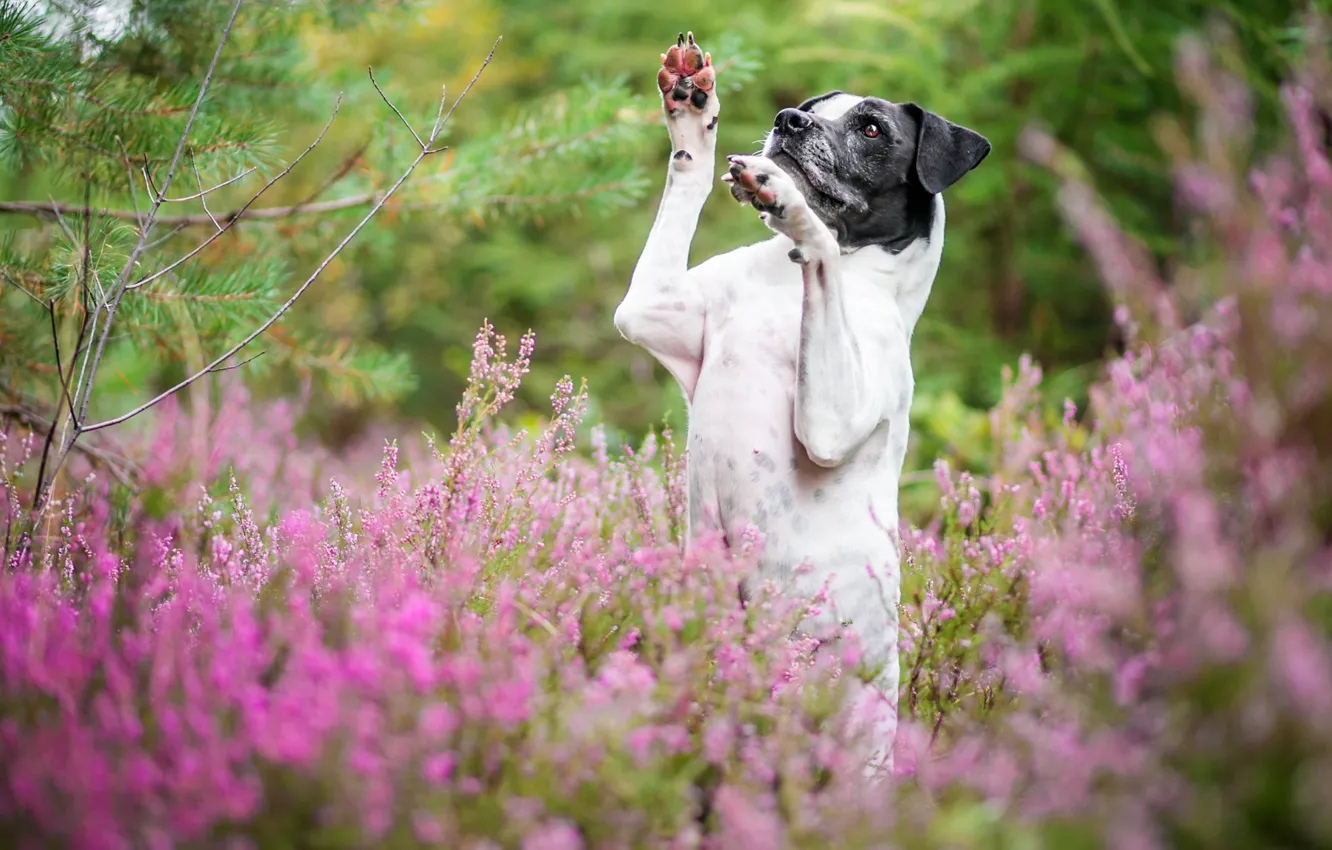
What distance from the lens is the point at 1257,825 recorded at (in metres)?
1.30

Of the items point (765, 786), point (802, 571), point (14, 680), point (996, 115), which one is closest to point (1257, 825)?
point (765, 786)

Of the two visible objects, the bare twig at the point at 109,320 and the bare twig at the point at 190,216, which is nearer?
the bare twig at the point at 109,320

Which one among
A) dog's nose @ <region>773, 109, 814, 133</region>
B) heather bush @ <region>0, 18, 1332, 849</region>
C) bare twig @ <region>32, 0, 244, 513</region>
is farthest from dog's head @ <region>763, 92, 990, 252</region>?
bare twig @ <region>32, 0, 244, 513</region>

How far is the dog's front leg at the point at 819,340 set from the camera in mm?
1995

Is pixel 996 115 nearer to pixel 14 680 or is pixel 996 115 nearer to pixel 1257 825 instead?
pixel 1257 825

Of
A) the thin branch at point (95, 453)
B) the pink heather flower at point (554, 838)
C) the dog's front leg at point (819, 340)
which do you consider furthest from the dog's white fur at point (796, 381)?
the thin branch at point (95, 453)

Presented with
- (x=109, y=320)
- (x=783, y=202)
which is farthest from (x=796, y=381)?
(x=109, y=320)

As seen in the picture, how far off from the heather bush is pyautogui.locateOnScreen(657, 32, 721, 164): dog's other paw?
0.79m

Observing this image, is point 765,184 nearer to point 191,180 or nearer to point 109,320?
point 109,320

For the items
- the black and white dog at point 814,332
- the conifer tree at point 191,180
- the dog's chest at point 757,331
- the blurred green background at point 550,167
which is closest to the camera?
the black and white dog at point 814,332

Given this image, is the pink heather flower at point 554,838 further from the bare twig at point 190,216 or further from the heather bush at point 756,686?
the bare twig at point 190,216

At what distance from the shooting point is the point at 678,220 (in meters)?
2.29

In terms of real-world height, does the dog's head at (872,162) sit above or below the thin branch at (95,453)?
above

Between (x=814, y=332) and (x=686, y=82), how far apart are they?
651mm
